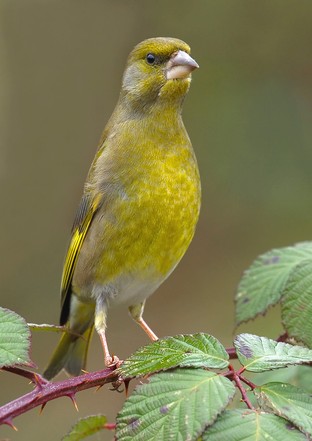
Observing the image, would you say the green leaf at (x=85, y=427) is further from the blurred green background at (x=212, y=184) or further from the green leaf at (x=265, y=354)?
the blurred green background at (x=212, y=184)

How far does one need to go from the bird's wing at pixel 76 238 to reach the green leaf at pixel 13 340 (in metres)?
1.40

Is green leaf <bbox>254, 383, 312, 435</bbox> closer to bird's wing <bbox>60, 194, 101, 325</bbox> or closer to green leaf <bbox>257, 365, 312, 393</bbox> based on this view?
green leaf <bbox>257, 365, 312, 393</bbox>

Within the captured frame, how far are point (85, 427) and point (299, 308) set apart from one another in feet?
2.34

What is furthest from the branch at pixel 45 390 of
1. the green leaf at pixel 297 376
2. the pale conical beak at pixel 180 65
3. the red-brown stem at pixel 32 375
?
the pale conical beak at pixel 180 65

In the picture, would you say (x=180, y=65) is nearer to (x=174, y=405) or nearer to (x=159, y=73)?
(x=159, y=73)

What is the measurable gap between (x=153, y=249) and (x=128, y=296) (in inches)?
14.4

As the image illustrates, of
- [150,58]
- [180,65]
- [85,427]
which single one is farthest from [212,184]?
[85,427]

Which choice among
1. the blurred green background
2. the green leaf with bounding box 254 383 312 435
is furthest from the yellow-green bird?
the blurred green background

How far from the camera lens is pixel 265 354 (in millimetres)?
2037

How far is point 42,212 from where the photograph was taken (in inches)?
336

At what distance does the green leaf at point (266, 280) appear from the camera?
2.71 metres

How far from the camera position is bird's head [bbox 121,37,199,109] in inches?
135

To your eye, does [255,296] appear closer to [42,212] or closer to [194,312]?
[194,312]

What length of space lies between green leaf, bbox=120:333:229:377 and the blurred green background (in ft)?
15.9
